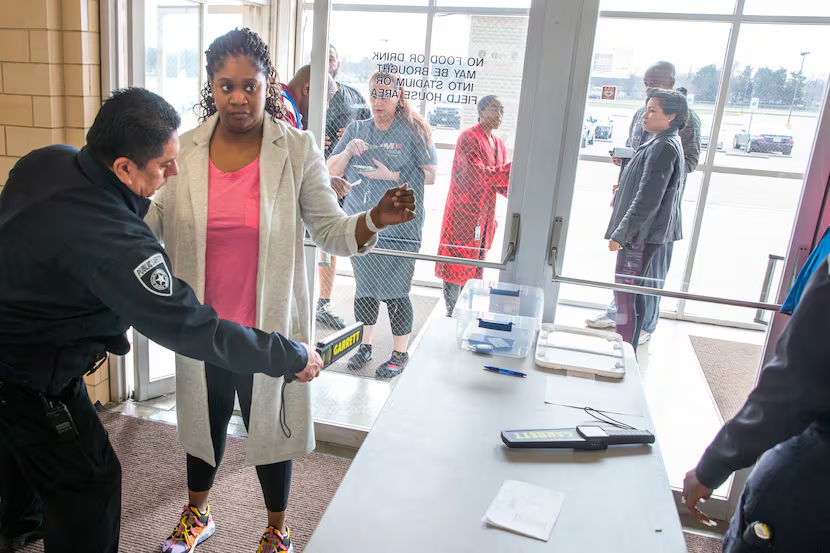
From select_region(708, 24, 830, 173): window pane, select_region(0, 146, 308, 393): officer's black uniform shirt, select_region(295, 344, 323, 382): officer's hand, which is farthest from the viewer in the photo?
select_region(708, 24, 830, 173): window pane

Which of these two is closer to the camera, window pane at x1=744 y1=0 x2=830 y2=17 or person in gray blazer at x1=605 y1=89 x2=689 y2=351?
window pane at x1=744 y1=0 x2=830 y2=17

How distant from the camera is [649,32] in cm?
192

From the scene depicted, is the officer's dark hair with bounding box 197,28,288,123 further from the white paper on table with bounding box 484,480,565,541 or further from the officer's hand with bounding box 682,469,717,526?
the officer's hand with bounding box 682,469,717,526

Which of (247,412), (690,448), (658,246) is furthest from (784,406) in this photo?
(690,448)

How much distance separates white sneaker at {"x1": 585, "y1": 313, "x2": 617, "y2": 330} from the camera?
2305mm

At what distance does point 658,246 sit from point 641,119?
17.6 inches

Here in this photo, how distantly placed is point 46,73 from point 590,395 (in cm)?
224

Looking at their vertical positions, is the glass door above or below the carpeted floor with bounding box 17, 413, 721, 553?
above

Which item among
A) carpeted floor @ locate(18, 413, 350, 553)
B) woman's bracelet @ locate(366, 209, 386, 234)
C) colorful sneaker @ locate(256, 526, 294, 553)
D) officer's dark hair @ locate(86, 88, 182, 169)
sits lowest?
carpeted floor @ locate(18, 413, 350, 553)

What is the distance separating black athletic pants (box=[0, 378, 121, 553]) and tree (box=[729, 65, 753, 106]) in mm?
2062

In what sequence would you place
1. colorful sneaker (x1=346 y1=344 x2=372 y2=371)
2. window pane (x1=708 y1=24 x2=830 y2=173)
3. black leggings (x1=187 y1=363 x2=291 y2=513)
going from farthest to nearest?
colorful sneaker (x1=346 y1=344 x2=372 y2=371) < window pane (x1=708 y1=24 x2=830 y2=173) < black leggings (x1=187 y1=363 x2=291 y2=513)

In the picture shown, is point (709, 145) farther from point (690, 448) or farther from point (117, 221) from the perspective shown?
point (117, 221)

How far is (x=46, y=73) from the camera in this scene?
2.21 m

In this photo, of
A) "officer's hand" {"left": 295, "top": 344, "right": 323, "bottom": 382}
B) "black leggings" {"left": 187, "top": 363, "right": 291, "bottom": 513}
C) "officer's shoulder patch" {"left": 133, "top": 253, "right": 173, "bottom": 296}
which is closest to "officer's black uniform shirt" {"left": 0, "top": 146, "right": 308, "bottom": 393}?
"officer's shoulder patch" {"left": 133, "top": 253, "right": 173, "bottom": 296}
